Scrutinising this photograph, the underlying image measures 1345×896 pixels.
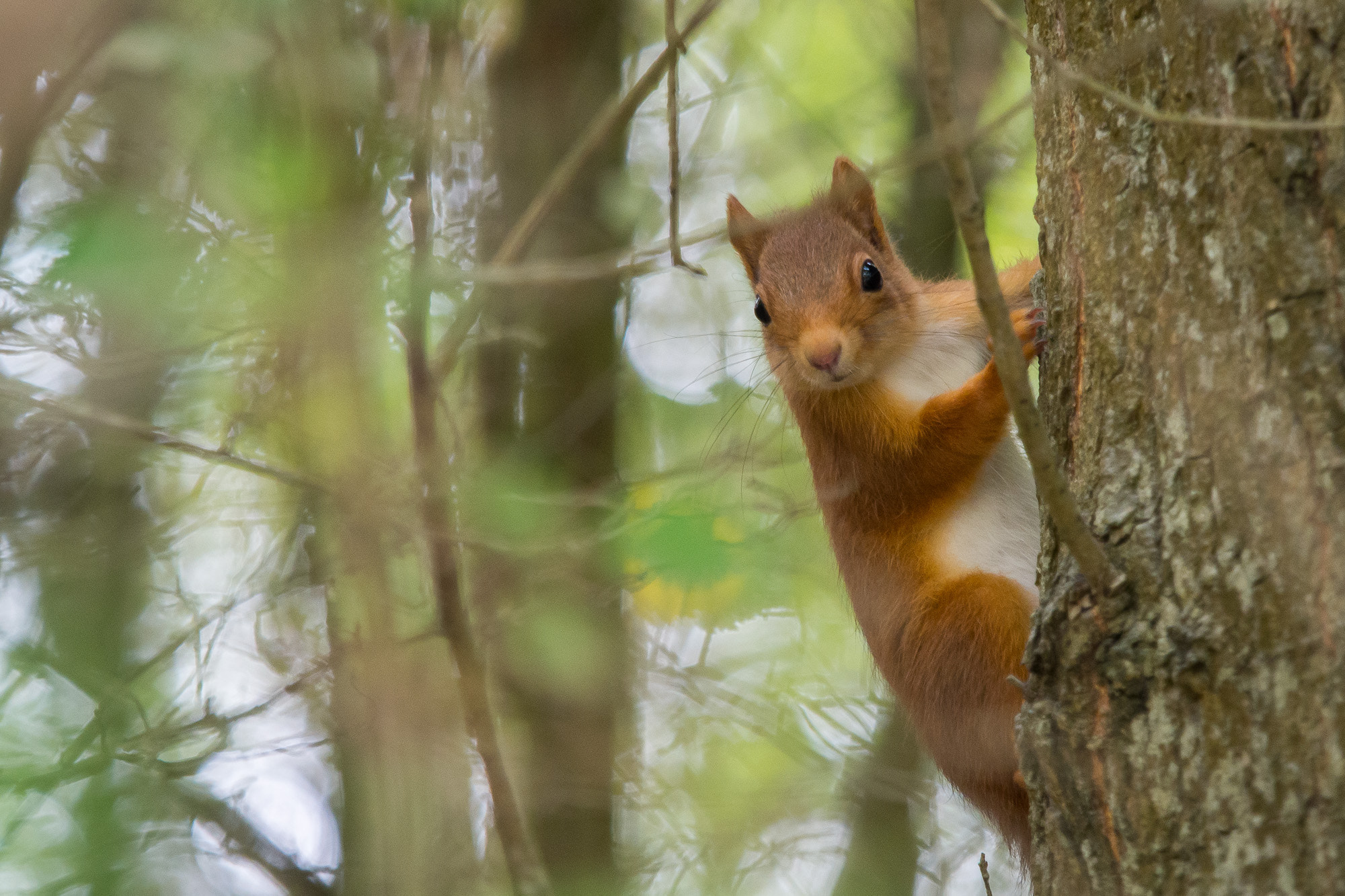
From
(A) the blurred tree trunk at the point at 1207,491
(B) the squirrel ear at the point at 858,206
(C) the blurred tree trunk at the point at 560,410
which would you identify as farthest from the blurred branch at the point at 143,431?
(B) the squirrel ear at the point at 858,206

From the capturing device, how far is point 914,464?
8.58 ft

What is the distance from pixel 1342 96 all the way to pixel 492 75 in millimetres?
3230

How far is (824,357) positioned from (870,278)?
341 millimetres

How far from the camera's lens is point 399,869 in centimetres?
160

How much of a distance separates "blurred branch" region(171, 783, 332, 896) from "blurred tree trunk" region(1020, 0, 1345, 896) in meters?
1.82

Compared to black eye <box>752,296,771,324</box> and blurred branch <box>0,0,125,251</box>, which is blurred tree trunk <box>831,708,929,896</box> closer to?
black eye <box>752,296,771,324</box>

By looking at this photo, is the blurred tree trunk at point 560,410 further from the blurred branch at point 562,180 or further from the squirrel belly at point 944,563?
the squirrel belly at point 944,563

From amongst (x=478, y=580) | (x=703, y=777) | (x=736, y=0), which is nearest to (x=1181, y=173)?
(x=478, y=580)

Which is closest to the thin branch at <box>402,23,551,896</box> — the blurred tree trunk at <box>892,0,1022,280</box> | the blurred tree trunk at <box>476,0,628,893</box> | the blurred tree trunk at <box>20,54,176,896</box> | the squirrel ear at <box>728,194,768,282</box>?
the blurred tree trunk at <box>20,54,176,896</box>

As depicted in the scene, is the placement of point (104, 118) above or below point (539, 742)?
above

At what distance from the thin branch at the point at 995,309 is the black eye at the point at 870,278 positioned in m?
1.37

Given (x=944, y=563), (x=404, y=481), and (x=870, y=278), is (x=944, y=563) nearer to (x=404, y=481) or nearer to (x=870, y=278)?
(x=870, y=278)

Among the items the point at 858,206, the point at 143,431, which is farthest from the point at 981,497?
the point at 143,431

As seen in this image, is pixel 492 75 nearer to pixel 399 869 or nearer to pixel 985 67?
pixel 985 67
